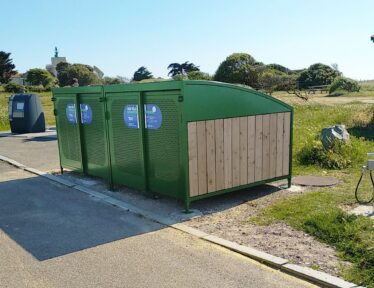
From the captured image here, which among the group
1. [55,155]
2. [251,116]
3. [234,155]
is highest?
[251,116]

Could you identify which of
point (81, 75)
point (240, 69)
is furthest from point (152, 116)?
point (81, 75)

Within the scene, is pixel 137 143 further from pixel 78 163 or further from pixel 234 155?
pixel 78 163

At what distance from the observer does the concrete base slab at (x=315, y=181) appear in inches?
256

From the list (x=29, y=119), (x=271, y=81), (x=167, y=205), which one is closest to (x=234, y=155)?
(x=167, y=205)

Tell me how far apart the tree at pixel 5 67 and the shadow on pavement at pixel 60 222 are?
174 feet

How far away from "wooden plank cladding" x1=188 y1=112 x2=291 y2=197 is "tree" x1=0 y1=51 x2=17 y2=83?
181 feet

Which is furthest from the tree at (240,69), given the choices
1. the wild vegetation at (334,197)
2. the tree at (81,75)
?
the tree at (81,75)

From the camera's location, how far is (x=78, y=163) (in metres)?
7.72

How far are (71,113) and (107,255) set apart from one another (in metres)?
4.00

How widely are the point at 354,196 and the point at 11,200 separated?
507cm

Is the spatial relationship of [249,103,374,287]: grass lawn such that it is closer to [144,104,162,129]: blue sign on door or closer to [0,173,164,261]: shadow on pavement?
[0,173,164,261]: shadow on pavement

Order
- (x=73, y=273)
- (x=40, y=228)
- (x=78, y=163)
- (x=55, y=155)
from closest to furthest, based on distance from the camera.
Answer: (x=73, y=273) → (x=40, y=228) → (x=78, y=163) → (x=55, y=155)

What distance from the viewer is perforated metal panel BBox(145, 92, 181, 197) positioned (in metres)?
5.36

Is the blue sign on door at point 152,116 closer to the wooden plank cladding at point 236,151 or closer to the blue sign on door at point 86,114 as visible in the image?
the wooden plank cladding at point 236,151
